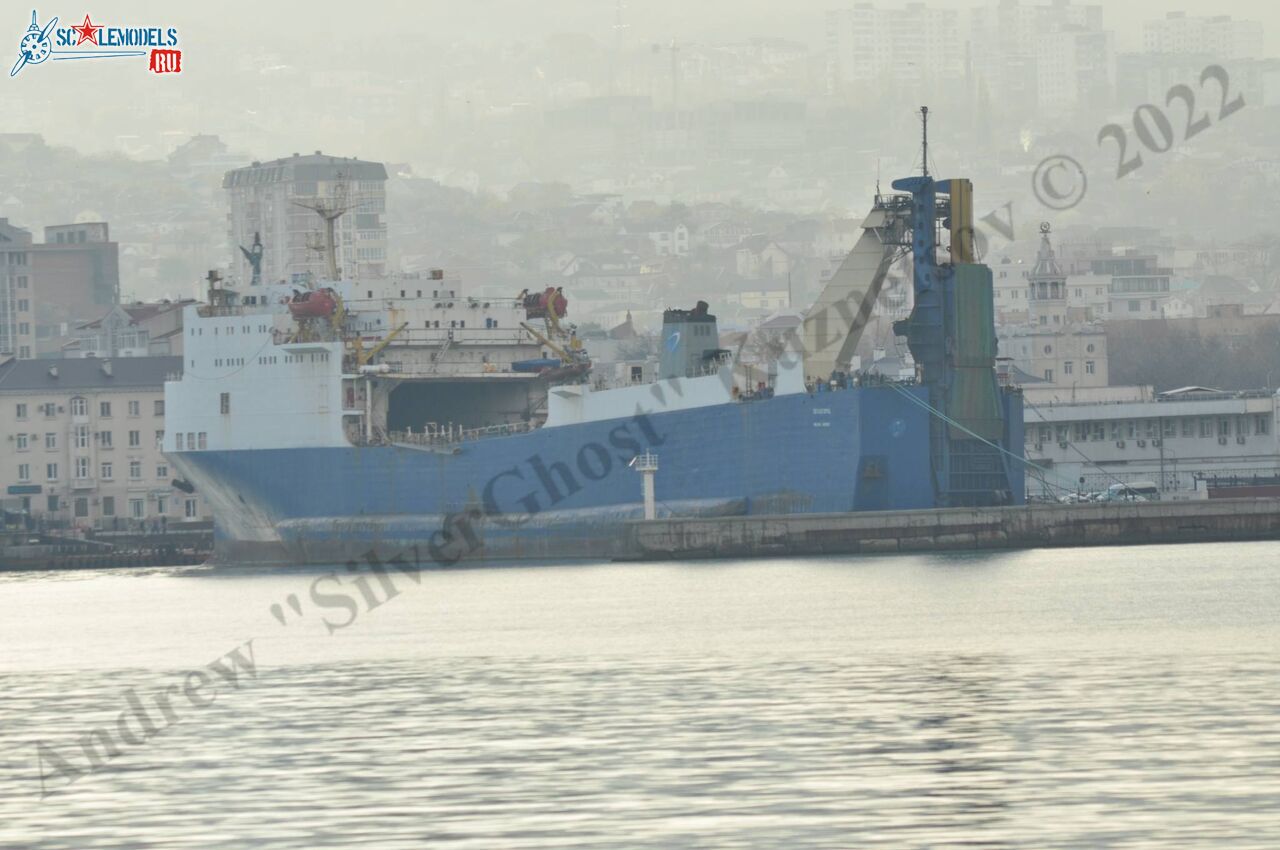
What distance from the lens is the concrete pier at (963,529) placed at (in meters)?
53.6

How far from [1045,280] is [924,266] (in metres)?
56.7

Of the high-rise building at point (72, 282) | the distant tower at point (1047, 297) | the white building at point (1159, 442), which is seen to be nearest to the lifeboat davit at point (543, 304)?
the white building at point (1159, 442)

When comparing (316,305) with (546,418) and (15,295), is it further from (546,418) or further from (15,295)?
(15,295)

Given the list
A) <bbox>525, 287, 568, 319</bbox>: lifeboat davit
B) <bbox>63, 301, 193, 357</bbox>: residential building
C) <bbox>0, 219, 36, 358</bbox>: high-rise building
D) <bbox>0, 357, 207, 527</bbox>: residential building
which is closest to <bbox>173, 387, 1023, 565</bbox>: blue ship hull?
<bbox>525, 287, 568, 319</bbox>: lifeboat davit

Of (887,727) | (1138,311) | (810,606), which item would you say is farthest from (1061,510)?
(1138,311)

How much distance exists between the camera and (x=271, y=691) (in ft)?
110

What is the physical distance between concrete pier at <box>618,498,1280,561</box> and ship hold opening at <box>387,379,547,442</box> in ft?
31.9

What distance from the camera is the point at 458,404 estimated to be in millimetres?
65625

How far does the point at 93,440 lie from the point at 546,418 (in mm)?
29497

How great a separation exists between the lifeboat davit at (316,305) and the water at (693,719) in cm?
1718

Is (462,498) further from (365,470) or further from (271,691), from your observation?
(271,691)

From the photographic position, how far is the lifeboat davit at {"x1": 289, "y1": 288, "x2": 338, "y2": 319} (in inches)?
2504

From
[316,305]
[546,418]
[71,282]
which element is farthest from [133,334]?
[546,418]

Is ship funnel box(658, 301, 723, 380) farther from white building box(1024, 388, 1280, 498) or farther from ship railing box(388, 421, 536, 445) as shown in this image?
white building box(1024, 388, 1280, 498)
